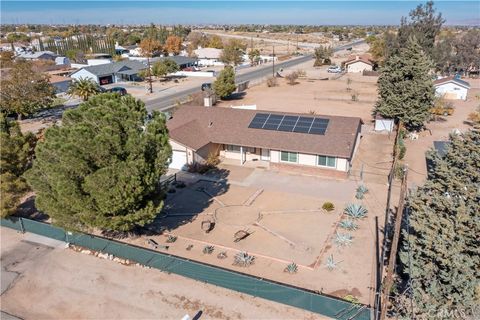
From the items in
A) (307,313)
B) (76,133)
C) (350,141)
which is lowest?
(307,313)

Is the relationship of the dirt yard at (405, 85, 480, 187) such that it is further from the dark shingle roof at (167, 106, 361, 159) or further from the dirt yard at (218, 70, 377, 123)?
the dirt yard at (218, 70, 377, 123)

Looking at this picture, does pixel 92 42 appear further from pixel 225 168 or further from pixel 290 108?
pixel 225 168

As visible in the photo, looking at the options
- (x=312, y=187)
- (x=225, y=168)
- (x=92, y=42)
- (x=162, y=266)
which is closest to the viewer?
(x=162, y=266)

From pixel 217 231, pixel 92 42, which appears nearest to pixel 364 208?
pixel 217 231

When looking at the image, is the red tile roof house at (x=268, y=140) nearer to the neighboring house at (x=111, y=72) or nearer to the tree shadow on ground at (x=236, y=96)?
the tree shadow on ground at (x=236, y=96)

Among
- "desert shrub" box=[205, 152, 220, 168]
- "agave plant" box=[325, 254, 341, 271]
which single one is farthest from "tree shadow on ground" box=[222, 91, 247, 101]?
"agave plant" box=[325, 254, 341, 271]

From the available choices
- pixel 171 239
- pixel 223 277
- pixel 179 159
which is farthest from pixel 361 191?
pixel 179 159
